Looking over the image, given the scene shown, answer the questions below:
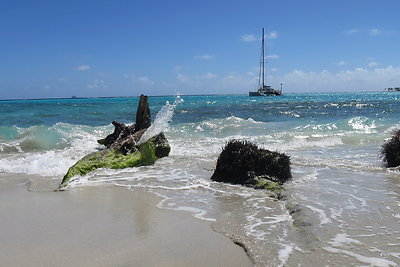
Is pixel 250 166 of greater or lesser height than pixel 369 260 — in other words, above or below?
above

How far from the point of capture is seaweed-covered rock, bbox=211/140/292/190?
7.28 meters

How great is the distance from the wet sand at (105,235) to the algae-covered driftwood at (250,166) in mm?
1773

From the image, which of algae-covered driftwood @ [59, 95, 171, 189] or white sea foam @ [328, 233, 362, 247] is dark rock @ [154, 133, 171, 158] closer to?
algae-covered driftwood @ [59, 95, 171, 189]

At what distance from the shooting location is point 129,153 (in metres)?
10.0

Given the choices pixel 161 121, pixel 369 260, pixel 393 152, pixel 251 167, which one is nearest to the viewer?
pixel 369 260

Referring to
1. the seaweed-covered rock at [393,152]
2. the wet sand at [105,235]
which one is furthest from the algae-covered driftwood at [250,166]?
the seaweed-covered rock at [393,152]

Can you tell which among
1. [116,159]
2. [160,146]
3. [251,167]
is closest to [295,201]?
[251,167]

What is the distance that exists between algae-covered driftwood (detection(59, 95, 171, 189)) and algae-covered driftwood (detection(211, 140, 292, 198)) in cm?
292

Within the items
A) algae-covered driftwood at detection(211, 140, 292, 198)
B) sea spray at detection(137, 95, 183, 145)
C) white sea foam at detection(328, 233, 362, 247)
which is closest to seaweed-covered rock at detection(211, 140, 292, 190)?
algae-covered driftwood at detection(211, 140, 292, 198)

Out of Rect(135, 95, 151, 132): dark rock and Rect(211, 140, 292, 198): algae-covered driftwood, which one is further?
Rect(135, 95, 151, 132): dark rock

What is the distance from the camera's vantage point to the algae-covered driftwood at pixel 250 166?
7.26m

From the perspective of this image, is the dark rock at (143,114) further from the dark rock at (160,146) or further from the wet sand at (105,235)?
the wet sand at (105,235)

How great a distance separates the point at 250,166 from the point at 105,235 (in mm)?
3659

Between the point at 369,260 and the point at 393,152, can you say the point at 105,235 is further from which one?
the point at 393,152
